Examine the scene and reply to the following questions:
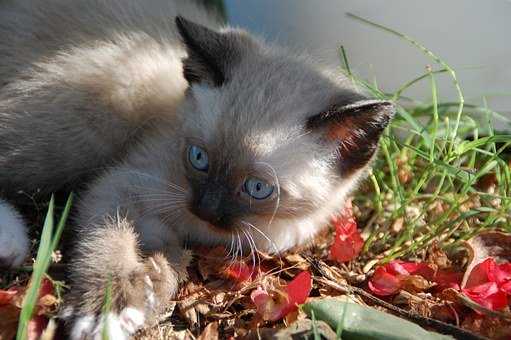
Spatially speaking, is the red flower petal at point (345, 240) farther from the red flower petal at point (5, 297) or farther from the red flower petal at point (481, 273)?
the red flower petal at point (5, 297)

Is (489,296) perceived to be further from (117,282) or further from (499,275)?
(117,282)

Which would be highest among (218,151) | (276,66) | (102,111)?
(276,66)

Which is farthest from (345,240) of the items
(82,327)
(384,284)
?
(82,327)

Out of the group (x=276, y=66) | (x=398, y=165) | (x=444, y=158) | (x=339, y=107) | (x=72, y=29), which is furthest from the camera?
(x=398, y=165)

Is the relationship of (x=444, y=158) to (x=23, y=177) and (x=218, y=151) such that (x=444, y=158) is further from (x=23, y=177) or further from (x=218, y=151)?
(x=23, y=177)

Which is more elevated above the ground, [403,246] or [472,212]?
[472,212]

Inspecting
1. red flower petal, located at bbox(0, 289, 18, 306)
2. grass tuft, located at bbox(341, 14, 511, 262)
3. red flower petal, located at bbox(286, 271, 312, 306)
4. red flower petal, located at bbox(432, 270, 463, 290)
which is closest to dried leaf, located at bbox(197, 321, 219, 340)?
red flower petal, located at bbox(286, 271, 312, 306)

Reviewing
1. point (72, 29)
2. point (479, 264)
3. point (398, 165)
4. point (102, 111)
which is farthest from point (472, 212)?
point (72, 29)
